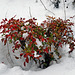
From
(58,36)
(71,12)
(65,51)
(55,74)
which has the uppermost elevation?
(71,12)

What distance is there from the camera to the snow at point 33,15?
1286 mm

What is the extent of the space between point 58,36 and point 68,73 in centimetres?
44

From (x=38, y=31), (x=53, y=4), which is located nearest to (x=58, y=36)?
(x=38, y=31)

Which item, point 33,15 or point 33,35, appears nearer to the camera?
point 33,35

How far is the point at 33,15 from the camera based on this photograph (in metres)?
2.68

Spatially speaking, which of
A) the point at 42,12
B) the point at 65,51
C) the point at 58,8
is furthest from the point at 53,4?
the point at 65,51

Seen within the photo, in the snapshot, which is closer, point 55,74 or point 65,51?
point 55,74

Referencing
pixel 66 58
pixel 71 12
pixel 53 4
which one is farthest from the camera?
pixel 53 4

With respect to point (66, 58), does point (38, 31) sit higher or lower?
higher

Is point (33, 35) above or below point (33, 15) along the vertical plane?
below

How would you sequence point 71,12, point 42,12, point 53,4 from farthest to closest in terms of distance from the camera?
point 53,4 → point 42,12 → point 71,12

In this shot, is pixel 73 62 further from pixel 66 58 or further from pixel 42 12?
pixel 42 12

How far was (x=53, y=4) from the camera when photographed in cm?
297

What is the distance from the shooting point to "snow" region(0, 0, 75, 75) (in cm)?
129
